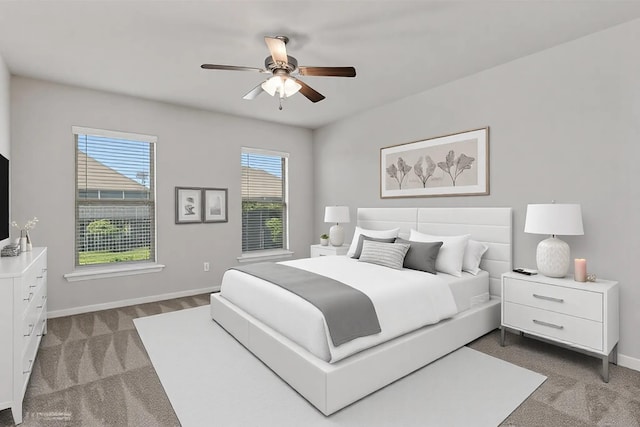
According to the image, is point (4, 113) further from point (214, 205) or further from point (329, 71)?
point (329, 71)

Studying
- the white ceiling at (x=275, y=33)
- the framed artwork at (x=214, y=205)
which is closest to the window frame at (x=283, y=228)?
the framed artwork at (x=214, y=205)

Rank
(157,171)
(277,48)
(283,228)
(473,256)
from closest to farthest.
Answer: (277,48)
(473,256)
(157,171)
(283,228)

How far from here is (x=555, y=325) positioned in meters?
2.68

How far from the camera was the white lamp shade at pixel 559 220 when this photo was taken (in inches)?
104

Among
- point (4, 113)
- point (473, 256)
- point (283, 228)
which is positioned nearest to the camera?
point (4, 113)

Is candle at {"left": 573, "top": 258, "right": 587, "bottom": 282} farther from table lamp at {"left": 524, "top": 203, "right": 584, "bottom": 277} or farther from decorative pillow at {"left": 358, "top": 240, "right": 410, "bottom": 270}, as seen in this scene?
decorative pillow at {"left": 358, "top": 240, "right": 410, "bottom": 270}

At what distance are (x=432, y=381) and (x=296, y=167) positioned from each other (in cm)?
422

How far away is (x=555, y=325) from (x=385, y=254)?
154 cm

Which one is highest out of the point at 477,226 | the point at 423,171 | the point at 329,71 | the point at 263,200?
the point at 329,71

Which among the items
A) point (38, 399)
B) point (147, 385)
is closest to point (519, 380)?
point (147, 385)

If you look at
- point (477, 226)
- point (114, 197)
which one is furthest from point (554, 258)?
point (114, 197)

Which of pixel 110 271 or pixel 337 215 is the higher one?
pixel 337 215

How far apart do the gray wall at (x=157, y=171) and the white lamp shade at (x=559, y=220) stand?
3859 mm

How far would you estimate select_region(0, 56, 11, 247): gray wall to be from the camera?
122 inches
